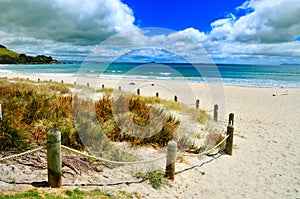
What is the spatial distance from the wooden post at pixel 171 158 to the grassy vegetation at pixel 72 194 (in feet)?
3.11

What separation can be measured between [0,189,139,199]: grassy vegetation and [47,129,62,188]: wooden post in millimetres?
169

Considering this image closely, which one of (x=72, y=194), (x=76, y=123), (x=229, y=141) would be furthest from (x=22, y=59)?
(x=72, y=194)

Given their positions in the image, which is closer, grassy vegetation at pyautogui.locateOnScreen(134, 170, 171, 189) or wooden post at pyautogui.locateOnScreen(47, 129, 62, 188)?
wooden post at pyautogui.locateOnScreen(47, 129, 62, 188)

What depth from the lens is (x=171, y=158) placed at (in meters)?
4.41

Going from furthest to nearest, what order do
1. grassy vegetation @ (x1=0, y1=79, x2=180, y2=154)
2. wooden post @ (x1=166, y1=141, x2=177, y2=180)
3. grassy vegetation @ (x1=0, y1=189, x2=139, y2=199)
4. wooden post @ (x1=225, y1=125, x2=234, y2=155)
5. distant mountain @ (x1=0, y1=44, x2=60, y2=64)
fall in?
1. distant mountain @ (x1=0, y1=44, x2=60, y2=64)
2. wooden post @ (x1=225, y1=125, x2=234, y2=155)
3. grassy vegetation @ (x1=0, y1=79, x2=180, y2=154)
4. wooden post @ (x1=166, y1=141, x2=177, y2=180)
5. grassy vegetation @ (x1=0, y1=189, x2=139, y2=199)

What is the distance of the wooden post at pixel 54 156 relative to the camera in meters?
3.18

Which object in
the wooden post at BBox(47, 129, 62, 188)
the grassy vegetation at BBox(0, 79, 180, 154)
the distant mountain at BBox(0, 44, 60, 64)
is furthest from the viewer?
the distant mountain at BBox(0, 44, 60, 64)

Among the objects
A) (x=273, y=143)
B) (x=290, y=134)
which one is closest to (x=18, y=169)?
(x=273, y=143)

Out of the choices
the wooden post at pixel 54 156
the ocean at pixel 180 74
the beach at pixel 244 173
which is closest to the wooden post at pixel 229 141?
the beach at pixel 244 173

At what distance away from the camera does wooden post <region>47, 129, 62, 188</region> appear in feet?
10.4

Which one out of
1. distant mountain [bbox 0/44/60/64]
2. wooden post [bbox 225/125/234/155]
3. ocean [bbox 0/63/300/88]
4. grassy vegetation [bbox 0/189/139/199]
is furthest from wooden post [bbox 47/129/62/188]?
distant mountain [bbox 0/44/60/64]

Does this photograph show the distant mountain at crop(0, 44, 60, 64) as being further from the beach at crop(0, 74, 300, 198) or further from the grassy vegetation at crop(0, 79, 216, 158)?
the beach at crop(0, 74, 300, 198)

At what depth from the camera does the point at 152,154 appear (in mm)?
5484

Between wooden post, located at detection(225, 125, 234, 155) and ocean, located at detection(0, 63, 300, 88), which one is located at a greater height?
ocean, located at detection(0, 63, 300, 88)
